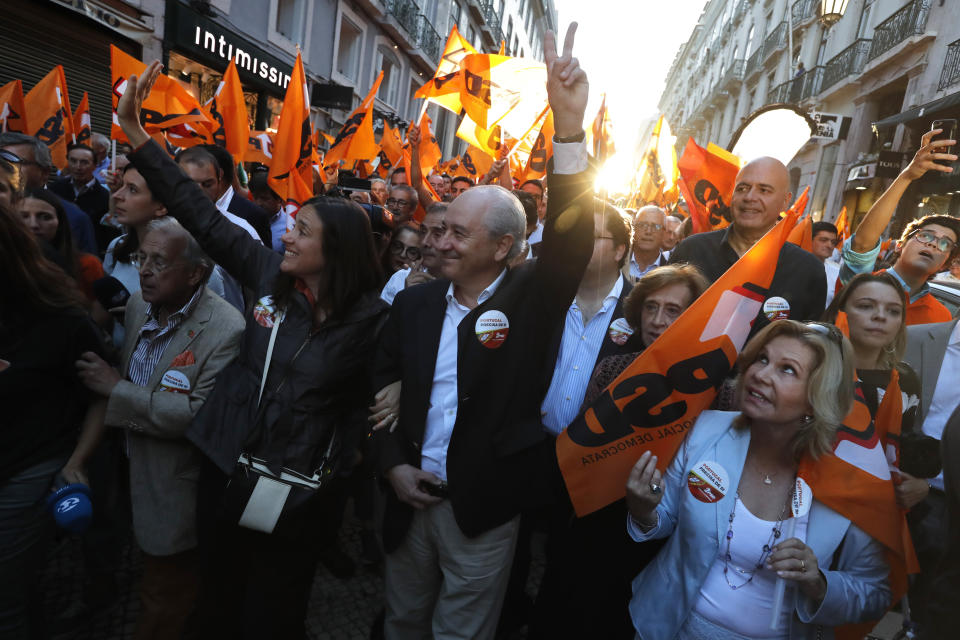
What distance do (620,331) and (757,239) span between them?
1.00m

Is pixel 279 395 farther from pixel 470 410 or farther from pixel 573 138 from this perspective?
pixel 573 138

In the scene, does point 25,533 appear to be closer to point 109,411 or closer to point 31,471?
point 31,471

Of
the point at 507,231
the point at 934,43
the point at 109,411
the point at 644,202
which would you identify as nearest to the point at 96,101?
the point at 644,202

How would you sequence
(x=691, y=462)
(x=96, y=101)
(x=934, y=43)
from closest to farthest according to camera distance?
(x=691, y=462), (x=96, y=101), (x=934, y=43)

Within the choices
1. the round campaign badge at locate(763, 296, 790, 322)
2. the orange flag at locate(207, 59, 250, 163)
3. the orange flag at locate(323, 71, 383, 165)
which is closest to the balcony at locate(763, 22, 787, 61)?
the orange flag at locate(323, 71, 383, 165)

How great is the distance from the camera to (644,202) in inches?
334

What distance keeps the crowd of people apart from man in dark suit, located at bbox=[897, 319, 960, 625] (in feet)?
0.03

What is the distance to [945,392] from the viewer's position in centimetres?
238

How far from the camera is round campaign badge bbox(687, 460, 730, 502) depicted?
5.89 feet

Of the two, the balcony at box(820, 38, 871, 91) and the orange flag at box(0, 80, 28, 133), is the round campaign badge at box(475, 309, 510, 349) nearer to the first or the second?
the orange flag at box(0, 80, 28, 133)

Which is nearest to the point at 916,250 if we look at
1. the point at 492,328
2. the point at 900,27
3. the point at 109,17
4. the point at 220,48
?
the point at 492,328

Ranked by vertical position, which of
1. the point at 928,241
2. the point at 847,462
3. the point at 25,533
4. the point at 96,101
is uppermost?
the point at 96,101

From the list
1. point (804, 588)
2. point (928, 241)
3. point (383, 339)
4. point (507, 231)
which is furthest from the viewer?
point (928, 241)

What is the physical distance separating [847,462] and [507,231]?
1316 millimetres
